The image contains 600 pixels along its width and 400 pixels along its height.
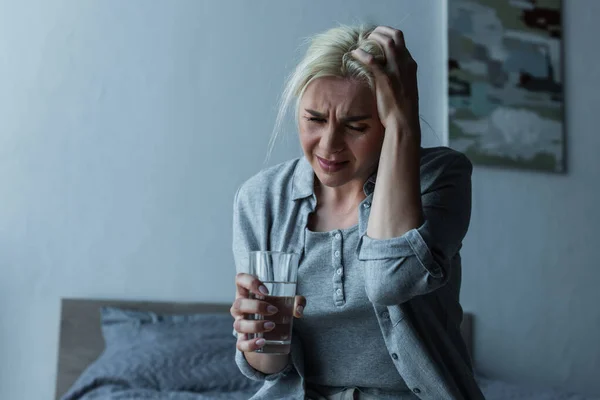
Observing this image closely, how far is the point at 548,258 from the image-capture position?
135 inches

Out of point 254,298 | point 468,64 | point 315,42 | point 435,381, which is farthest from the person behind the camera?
point 468,64

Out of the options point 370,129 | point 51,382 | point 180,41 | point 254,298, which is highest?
point 180,41

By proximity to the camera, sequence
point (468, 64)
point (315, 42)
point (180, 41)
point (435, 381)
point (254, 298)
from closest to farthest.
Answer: point (254, 298), point (435, 381), point (315, 42), point (180, 41), point (468, 64)

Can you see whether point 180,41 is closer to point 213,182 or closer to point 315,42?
point 213,182

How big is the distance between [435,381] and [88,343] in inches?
70.8

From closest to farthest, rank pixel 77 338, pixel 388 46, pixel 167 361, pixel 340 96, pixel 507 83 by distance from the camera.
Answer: pixel 388 46 < pixel 340 96 < pixel 167 361 < pixel 77 338 < pixel 507 83

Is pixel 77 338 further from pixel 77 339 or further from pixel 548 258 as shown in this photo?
pixel 548 258

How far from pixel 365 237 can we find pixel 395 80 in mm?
278

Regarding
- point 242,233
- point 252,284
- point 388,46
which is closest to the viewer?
point 252,284

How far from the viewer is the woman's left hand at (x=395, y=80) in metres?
1.27

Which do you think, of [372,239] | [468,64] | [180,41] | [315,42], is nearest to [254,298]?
[372,239]

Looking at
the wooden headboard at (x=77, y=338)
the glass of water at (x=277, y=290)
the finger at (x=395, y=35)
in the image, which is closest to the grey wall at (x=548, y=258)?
the wooden headboard at (x=77, y=338)

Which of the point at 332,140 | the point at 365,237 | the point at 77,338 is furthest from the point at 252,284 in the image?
the point at 77,338

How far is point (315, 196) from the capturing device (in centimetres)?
152
